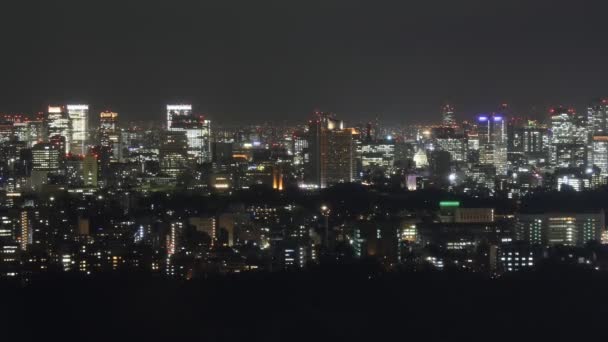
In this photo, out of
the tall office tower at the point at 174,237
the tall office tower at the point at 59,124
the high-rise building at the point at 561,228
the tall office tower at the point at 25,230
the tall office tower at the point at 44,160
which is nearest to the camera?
the tall office tower at the point at 174,237

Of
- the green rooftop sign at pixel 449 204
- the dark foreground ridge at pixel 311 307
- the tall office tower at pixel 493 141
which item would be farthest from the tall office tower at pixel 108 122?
the dark foreground ridge at pixel 311 307

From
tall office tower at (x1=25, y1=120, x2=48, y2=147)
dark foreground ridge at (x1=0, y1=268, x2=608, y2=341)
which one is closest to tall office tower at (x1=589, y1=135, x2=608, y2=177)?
tall office tower at (x1=25, y1=120, x2=48, y2=147)

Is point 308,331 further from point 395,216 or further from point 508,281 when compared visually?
point 395,216

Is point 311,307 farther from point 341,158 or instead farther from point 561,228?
point 341,158

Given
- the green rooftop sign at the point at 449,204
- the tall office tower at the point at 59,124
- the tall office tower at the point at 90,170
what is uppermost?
the tall office tower at the point at 59,124

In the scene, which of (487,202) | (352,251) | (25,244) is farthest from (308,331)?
(487,202)

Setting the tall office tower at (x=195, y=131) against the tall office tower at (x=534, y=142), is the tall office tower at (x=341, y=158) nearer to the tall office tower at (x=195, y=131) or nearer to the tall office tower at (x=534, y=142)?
the tall office tower at (x=195, y=131)
